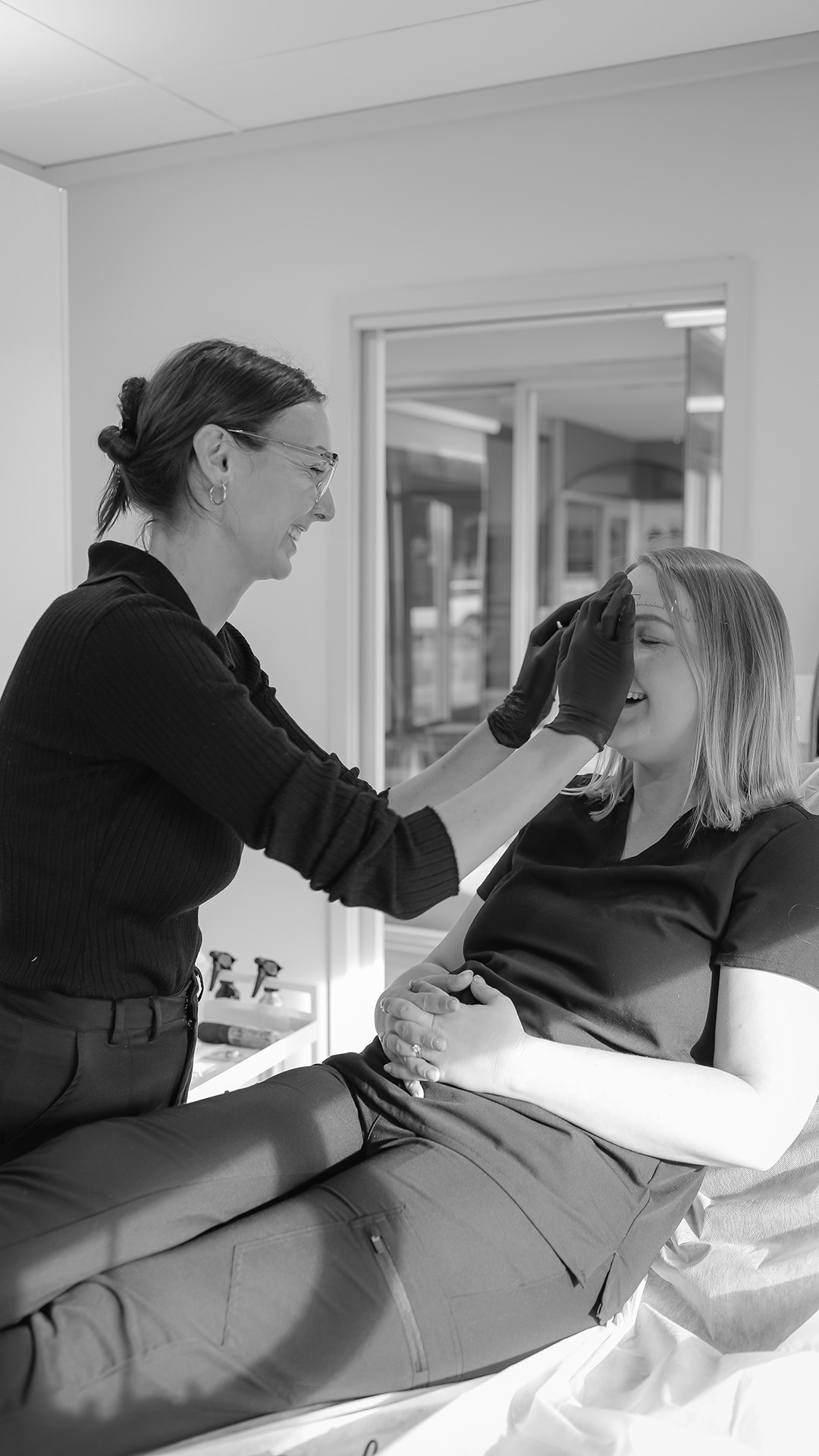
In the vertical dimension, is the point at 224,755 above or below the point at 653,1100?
above

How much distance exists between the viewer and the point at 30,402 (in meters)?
2.20

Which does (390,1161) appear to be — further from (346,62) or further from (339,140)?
(339,140)

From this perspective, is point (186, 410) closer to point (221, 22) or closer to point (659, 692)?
point (659, 692)

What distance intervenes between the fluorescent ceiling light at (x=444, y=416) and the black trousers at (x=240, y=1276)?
182 inches

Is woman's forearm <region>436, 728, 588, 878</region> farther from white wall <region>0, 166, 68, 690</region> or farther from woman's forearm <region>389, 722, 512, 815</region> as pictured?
white wall <region>0, 166, 68, 690</region>

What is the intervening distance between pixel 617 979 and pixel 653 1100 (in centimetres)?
16

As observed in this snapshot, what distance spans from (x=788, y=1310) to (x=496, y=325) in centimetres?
224

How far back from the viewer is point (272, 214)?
312cm

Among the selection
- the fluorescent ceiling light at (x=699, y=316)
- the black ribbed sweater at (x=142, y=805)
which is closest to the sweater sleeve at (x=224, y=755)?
the black ribbed sweater at (x=142, y=805)

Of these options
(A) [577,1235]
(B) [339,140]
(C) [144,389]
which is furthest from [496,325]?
A: (A) [577,1235]

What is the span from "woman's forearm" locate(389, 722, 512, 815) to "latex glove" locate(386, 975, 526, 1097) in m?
0.42

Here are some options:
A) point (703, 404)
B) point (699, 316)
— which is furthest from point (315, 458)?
point (699, 316)

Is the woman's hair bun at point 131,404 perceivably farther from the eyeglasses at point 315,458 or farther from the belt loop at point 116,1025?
the belt loop at point 116,1025

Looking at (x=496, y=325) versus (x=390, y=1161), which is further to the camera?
(x=496, y=325)
